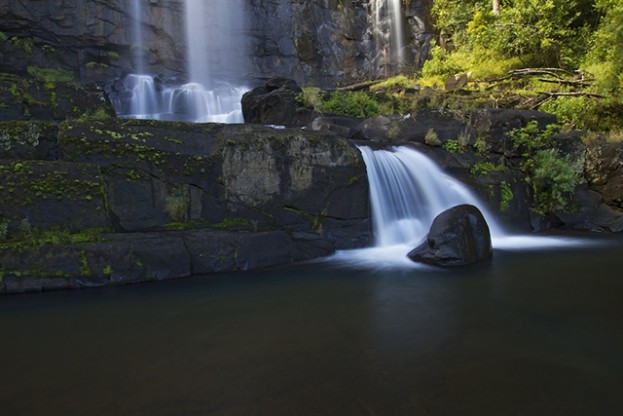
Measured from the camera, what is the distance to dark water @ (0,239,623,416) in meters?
2.85

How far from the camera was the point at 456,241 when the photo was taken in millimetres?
7070

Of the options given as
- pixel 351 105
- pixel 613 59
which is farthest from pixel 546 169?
pixel 351 105

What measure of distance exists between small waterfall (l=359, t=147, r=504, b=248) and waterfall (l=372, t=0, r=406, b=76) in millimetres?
19688

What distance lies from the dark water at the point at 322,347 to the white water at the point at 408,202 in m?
2.49

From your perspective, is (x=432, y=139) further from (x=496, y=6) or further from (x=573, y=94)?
(x=496, y=6)

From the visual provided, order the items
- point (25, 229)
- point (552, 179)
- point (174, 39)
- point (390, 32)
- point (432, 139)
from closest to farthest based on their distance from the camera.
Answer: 1. point (25, 229)
2. point (552, 179)
3. point (432, 139)
4. point (174, 39)
5. point (390, 32)

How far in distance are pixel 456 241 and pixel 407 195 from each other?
268 centimetres

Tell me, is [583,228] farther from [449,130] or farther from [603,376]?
[603,376]

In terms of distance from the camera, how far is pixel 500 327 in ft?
13.7

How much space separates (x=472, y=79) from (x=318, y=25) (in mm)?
12632

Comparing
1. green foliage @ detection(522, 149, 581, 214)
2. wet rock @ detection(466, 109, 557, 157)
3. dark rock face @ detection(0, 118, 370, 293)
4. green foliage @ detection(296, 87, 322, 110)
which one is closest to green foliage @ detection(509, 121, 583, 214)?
green foliage @ detection(522, 149, 581, 214)

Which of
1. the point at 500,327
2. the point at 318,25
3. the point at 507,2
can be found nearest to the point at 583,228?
the point at 500,327

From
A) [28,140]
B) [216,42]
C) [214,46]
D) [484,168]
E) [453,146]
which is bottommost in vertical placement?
[484,168]

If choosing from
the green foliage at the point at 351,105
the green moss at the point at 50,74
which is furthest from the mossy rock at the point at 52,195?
the green moss at the point at 50,74
